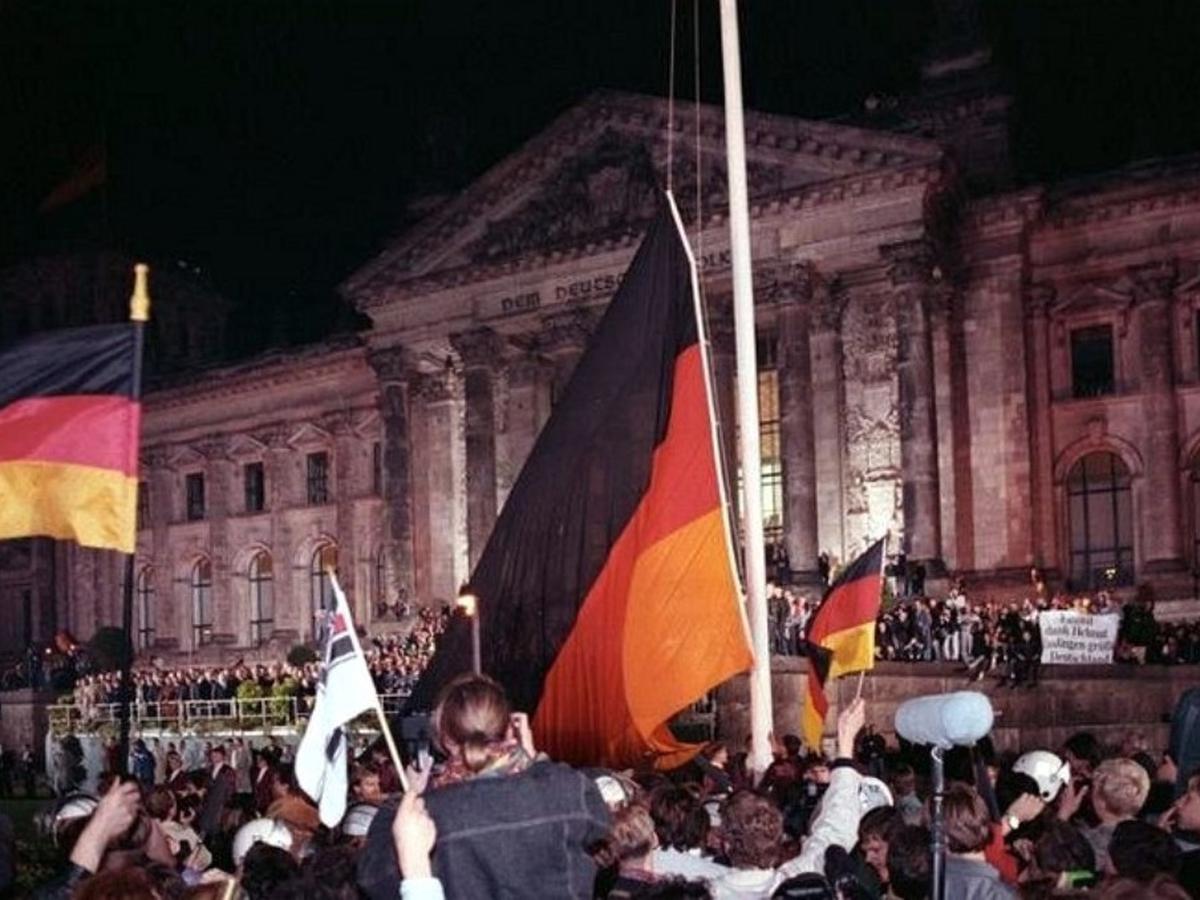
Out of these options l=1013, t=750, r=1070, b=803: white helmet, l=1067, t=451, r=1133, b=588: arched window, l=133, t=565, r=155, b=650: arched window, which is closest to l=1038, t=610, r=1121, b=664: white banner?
l=1067, t=451, r=1133, b=588: arched window

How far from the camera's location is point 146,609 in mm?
62469

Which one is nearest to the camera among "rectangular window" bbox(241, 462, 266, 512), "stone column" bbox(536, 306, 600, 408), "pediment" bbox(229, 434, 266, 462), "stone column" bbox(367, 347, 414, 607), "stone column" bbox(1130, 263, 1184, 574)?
"stone column" bbox(1130, 263, 1184, 574)

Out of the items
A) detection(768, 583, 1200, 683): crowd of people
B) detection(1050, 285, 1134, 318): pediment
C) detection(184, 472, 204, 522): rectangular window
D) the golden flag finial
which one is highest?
detection(1050, 285, 1134, 318): pediment

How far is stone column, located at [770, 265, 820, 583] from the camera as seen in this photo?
41.6 meters

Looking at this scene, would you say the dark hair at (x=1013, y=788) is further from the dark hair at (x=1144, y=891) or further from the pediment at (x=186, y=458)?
the pediment at (x=186, y=458)

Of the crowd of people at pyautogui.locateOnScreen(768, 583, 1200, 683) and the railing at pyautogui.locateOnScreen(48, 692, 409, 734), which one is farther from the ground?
the crowd of people at pyautogui.locateOnScreen(768, 583, 1200, 683)

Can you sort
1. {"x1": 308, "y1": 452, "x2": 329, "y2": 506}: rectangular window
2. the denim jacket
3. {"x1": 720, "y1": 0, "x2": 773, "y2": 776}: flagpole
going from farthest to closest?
{"x1": 308, "y1": 452, "x2": 329, "y2": 506}: rectangular window → {"x1": 720, "y1": 0, "x2": 773, "y2": 776}: flagpole → the denim jacket

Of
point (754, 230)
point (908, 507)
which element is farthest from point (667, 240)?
point (754, 230)

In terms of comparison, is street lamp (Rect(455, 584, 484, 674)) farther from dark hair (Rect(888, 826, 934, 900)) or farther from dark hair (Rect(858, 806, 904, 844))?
dark hair (Rect(888, 826, 934, 900))

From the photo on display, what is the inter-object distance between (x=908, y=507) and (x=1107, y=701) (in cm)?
1226

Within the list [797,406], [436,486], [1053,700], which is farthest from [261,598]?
[1053,700]

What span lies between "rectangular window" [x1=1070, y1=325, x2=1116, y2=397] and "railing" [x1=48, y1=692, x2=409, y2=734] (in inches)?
715

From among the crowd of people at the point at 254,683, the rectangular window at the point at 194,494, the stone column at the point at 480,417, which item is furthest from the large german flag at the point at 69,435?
the rectangular window at the point at 194,494

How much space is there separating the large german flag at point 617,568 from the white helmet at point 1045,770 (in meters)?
1.79
